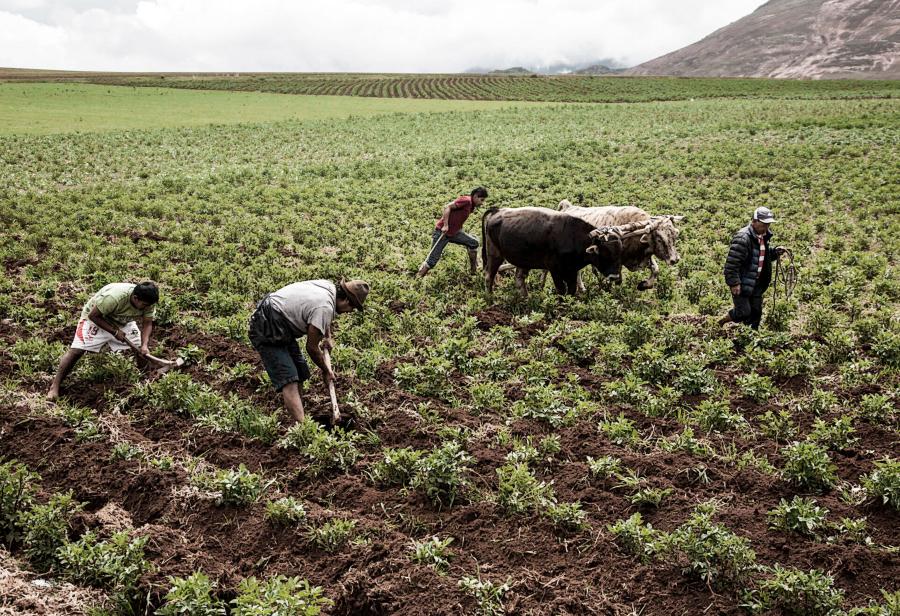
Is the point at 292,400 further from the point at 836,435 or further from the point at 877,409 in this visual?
the point at 877,409

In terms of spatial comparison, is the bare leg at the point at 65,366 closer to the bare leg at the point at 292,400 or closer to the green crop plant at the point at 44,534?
the green crop plant at the point at 44,534

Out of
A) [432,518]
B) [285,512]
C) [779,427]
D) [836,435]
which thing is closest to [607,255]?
[779,427]

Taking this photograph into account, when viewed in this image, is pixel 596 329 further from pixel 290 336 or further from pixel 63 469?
pixel 63 469

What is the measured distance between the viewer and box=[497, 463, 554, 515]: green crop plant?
19.6 ft

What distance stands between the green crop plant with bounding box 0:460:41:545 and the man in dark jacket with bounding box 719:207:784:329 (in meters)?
8.85

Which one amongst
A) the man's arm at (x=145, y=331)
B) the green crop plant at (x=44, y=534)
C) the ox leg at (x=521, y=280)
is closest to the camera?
the green crop plant at (x=44, y=534)

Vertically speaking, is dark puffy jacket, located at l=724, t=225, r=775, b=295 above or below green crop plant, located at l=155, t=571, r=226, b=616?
above

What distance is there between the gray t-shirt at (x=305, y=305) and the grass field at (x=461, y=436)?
1.13 metres

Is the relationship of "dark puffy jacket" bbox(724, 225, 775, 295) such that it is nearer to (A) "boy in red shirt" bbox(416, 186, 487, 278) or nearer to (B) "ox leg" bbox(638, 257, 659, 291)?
(B) "ox leg" bbox(638, 257, 659, 291)

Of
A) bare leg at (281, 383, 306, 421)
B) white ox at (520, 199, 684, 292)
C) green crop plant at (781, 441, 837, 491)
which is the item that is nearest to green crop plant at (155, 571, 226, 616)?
bare leg at (281, 383, 306, 421)

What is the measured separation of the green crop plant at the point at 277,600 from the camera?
4.50 meters

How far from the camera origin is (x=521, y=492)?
20.2 feet

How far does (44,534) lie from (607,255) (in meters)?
9.37

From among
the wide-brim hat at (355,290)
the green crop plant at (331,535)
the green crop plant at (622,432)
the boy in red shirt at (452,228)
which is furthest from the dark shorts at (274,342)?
the boy in red shirt at (452,228)
